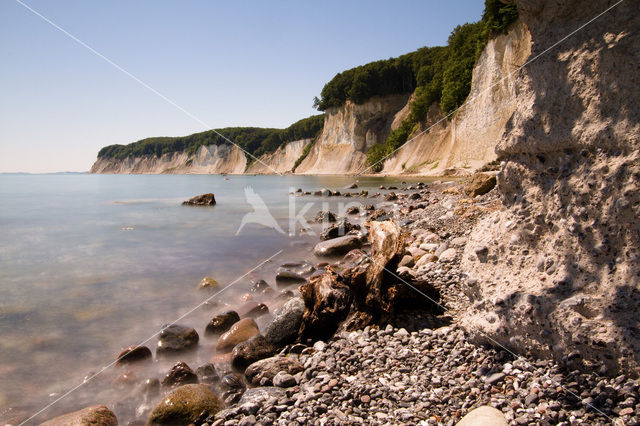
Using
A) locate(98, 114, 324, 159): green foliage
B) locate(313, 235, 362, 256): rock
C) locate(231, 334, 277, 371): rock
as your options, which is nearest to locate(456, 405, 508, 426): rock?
locate(231, 334, 277, 371): rock

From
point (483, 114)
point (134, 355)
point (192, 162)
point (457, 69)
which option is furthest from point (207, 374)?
point (192, 162)

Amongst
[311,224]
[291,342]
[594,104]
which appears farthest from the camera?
[311,224]

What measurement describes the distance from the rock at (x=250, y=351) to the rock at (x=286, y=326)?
13 centimetres

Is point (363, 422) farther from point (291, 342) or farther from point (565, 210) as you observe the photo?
point (565, 210)

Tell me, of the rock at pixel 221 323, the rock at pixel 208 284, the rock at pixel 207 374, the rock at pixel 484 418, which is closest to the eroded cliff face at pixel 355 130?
the rock at pixel 208 284

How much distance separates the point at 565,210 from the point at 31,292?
10.2m

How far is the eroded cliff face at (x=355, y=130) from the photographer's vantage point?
70.4 metres

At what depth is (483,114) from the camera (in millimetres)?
32312

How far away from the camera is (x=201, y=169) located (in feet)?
508

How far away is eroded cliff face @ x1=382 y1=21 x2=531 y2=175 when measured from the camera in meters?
28.3

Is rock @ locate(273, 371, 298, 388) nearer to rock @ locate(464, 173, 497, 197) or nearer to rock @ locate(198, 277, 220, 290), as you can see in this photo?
rock @ locate(198, 277, 220, 290)

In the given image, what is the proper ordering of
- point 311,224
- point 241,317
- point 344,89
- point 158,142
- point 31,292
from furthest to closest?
point 158,142 < point 344,89 < point 311,224 < point 31,292 < point 241,317

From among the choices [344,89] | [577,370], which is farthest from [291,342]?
[344,89]

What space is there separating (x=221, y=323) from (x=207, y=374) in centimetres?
130
